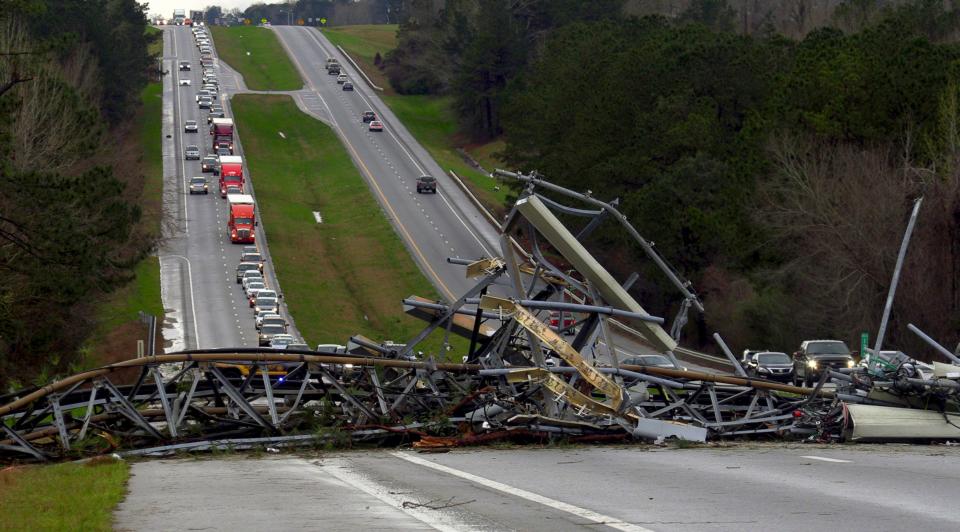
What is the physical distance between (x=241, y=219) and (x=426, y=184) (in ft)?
77.1

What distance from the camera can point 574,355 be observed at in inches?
944

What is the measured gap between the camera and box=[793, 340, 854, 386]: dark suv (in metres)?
45.9

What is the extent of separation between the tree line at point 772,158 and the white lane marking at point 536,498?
4031 cm

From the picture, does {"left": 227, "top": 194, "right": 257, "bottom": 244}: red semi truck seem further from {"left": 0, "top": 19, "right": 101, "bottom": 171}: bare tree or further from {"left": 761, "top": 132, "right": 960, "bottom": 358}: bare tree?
{"left": 761, "top": 132, "right": 960, "bottom": 358}: bare tree

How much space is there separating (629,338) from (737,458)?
55.9 metres

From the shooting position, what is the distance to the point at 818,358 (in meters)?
48.1

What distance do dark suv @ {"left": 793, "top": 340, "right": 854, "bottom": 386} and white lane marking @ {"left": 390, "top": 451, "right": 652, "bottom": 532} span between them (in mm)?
25835

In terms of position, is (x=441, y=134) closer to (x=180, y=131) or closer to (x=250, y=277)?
(x=180, y=131)

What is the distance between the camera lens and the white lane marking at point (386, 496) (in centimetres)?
1409

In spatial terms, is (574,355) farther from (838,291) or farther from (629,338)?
(629,338)

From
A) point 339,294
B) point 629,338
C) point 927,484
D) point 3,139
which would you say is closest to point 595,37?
point 339,294

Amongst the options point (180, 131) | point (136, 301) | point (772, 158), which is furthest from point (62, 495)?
point (180, 131)

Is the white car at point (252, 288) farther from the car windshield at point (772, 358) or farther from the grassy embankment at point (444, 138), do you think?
the car windshield at point (772, 358)

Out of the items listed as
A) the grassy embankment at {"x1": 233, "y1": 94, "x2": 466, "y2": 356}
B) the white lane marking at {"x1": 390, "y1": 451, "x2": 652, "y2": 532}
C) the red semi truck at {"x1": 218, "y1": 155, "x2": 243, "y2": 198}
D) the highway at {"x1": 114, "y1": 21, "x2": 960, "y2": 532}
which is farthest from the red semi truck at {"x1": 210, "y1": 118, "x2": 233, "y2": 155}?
the white lane marking at {"x1": 390, "y1": 451, "x2": 652, "y2": 532}
